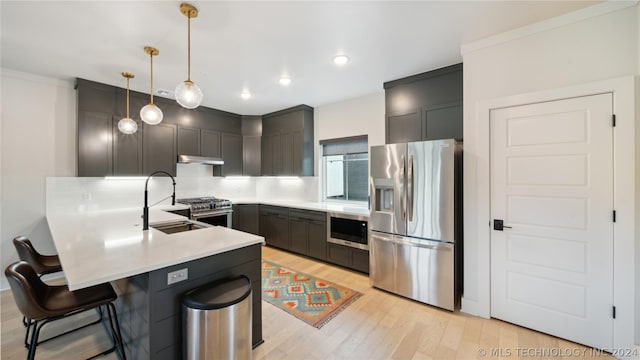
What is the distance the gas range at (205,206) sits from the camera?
3.98 metres

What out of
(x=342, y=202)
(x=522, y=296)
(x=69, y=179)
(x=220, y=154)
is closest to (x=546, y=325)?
(x=522, y=296)

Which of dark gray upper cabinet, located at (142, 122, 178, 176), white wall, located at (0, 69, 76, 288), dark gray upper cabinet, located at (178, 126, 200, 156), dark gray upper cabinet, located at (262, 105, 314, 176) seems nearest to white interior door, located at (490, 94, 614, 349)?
dark gray upper cabinet, located at (262, 105, 314, 176)

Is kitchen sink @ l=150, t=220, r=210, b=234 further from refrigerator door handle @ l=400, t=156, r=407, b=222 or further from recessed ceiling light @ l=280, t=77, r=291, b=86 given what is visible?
refrigerator door handle @ l=400, t=156, r=407, b=222

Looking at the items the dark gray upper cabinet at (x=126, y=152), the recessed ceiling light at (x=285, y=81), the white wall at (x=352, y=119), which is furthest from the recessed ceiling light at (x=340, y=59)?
the dark gray upper cabinet at (x=126, y=152)

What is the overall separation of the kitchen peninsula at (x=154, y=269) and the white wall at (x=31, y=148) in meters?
1.84

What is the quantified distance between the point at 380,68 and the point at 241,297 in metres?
2.92

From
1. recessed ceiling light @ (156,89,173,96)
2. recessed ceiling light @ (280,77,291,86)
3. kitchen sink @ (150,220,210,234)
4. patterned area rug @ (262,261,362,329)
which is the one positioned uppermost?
recessed ceiling light @ (156,89,173,96)

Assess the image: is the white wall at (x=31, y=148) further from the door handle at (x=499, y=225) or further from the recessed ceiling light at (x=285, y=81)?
the door handle at (x=499, y=225)

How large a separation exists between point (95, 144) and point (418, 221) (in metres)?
4.54

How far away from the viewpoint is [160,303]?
4.87ft

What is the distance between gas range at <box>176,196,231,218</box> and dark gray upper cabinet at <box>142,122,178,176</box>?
0.60 meters

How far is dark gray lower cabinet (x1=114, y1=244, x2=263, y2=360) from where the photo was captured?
1462 millimetres

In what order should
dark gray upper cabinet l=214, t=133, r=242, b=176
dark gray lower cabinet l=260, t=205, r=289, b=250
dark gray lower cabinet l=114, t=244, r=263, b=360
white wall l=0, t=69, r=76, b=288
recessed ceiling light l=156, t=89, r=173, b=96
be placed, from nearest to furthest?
dark gray lower cabinet l=114, t=244, r=263, b=360, white wall l=0, t=69, r=76, b=288, recessed ceiling light l=156, t=89, r=173, b=96, dark gray lower cabinet l=260, t=205, r=289, b=250, dark gray upper cabinet l=214, t=133, r=242, b=176

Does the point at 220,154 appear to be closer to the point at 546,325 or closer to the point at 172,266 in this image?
the point at 172,266
